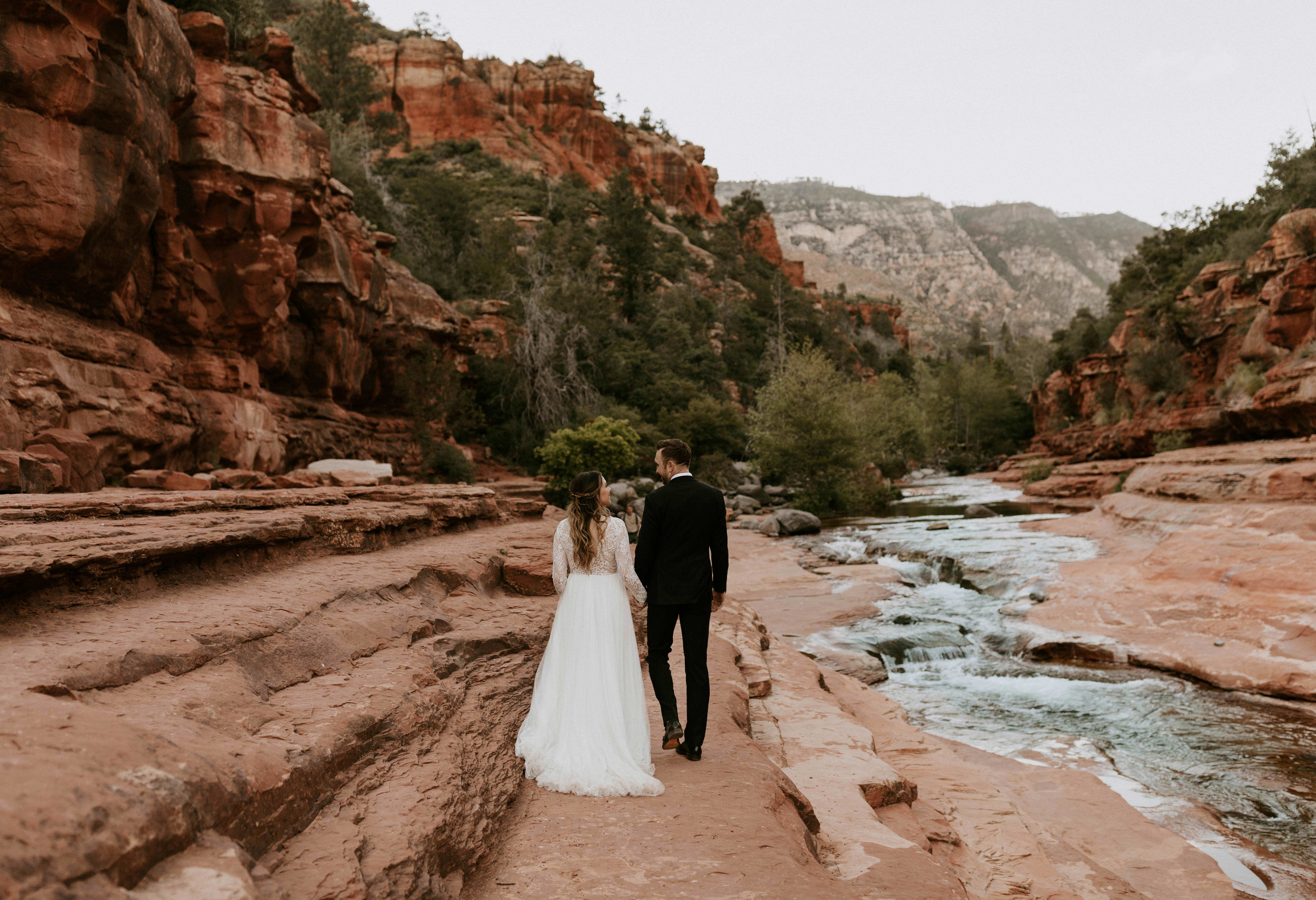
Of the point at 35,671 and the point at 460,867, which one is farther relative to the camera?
the point at 460,867

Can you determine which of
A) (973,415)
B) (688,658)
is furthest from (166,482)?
(973,415)

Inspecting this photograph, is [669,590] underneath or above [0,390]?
underneath

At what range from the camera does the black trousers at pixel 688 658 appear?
4.18m

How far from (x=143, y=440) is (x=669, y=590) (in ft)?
30.7

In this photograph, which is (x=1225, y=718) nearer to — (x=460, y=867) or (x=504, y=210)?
(x=460, y=867)

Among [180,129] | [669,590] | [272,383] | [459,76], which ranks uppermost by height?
[459,76]

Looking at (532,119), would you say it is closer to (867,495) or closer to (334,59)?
(334,59)

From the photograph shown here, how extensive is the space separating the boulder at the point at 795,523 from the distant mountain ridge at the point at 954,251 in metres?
107

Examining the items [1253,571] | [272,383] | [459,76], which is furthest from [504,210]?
[1253,571]

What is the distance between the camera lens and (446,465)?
21656mm

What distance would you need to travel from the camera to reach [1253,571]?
9.78 metres

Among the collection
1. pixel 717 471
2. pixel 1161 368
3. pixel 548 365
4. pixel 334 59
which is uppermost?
pixel 334 59

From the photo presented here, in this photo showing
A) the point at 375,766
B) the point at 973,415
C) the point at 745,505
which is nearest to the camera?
the point at 375,766

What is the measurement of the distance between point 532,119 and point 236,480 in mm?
63096
